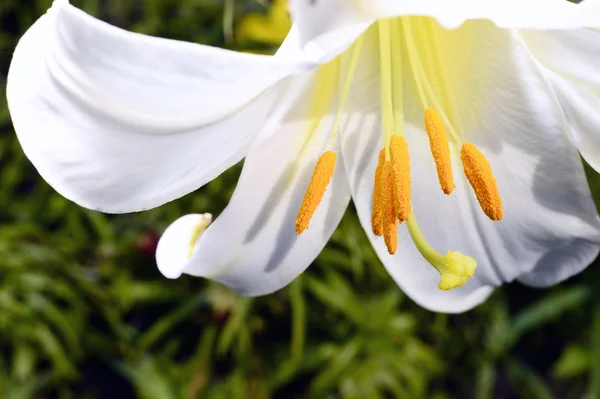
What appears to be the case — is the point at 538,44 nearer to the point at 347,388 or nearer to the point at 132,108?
the point at 132,108

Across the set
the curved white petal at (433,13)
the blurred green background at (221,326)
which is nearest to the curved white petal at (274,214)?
the curved white petal at (433,13)

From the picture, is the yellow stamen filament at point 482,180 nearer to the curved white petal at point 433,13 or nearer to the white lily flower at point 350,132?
the white lily flower at point 350,132

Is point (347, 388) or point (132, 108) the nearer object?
point (132, 108)

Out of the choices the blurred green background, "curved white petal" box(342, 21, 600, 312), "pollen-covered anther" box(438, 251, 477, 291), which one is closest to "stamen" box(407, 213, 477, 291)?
"pollen-covered anther" box(438, 251, 477, 291)

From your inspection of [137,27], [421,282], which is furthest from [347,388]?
[137,27]

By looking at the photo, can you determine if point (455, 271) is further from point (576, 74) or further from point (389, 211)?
point (576, 74)

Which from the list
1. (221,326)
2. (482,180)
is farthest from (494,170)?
(221,326)
